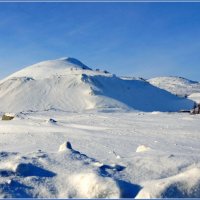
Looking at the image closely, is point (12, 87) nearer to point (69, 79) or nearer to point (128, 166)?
point (69, 79)

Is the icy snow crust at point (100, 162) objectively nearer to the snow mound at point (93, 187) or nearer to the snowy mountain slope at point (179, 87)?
the snow mound at point (93, 187)

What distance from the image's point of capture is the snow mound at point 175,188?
4648 mm

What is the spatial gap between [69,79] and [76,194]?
3732 centimetres

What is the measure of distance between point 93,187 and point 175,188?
91cm


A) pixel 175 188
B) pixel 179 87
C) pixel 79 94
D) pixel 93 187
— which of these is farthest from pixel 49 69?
pixel 179 87

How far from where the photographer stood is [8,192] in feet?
16.1

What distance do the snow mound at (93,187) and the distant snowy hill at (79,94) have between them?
96.4 feet

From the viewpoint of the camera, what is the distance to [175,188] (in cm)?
475

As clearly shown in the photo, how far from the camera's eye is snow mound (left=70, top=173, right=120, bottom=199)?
4.82 meters

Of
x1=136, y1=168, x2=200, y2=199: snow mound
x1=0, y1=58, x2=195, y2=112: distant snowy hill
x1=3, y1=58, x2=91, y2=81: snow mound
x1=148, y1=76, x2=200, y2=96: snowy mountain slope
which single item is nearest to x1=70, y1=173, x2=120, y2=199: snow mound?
x1=136, y1=168, x2=200, y2=199: snow mound

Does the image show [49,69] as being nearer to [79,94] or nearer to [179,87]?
[79,94]

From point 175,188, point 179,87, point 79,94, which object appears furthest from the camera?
point 179,87

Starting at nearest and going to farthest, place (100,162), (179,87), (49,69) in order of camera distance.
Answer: (100,162)
(49,69)
(179,87)

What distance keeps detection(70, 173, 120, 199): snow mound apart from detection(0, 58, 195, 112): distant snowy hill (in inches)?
1157
